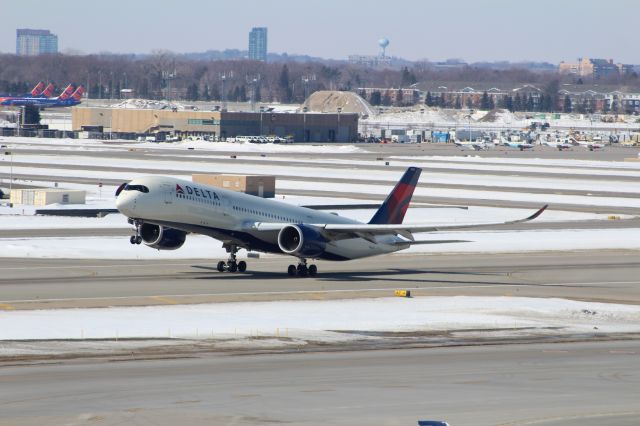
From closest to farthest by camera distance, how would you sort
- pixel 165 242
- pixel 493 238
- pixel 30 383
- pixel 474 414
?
pixel 474 414 → pixel 30 383 → pixel 165 242 → pixel 493 238

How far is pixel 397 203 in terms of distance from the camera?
219 ft

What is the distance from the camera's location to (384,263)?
71438mm

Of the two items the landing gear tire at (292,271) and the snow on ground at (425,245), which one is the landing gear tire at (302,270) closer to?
the landing gear tire at (292,271)

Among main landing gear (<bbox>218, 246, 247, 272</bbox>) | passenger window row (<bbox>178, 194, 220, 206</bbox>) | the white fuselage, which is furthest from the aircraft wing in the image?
main landing gear (<bbox>218, 246, 247, 272</bbox>)

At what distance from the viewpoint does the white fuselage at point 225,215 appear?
190 ft

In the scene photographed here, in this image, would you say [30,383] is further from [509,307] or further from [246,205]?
[246,205]

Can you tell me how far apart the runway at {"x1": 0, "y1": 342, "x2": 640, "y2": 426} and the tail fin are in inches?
1002

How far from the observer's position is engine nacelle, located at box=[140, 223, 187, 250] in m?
60.6

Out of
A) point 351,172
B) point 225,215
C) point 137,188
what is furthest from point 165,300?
point 351,172

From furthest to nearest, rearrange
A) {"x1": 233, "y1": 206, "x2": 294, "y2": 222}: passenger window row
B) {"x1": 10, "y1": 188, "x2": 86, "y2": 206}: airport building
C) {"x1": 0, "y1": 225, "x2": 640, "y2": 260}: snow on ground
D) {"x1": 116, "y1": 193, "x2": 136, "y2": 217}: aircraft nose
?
{"x1": 10, "y1": 188, "x2": 86, "y2": 206}: airport building, {"x1": 0, "y1": 225, "x2": 640, "y2": 260}: snow on ground, {"x1": 233, "y1": 206, "x2": 294, "y2": 222}: passenger window row, {"x1": 116, "y1": 193, "x2": 136, "y2": 217}: aircraft nose

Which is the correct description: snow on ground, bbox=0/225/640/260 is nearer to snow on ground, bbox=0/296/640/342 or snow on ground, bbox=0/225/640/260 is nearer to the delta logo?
the delta logo

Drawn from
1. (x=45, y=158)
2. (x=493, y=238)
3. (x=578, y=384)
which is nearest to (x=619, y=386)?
(x=578, y=384)

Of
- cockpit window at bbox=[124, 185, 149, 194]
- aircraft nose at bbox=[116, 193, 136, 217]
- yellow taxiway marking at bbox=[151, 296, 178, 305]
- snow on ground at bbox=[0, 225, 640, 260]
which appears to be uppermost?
cockpit window at bbox=[124, 185, 149, 194]

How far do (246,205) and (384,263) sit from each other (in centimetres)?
1246
